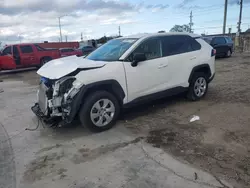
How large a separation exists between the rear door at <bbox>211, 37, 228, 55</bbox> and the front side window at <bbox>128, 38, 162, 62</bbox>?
12.9 m

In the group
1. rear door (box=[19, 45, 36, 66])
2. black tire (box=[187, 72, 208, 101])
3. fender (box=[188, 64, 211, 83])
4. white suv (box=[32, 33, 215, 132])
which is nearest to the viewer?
white suv (box=[32, 33, 215, 132])

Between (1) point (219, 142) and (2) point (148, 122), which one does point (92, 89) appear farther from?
(1) point (219, 142)

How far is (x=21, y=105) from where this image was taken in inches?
272

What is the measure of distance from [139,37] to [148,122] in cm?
187

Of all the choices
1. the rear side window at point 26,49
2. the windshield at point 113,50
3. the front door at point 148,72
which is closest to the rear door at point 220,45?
the rear side window at point 26,49

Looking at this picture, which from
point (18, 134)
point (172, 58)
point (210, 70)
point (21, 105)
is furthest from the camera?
point (21, 105)

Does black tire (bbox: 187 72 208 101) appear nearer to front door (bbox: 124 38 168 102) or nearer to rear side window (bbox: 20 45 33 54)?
front door (bbox: 124 38 168 102)

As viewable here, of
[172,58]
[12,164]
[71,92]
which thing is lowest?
[12,164]

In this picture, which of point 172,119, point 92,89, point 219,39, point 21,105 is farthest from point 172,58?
point 219,39

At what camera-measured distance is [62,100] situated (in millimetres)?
4215

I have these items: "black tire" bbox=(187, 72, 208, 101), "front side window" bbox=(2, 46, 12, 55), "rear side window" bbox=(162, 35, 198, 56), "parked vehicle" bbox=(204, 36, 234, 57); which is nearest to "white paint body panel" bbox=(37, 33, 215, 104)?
"rear side window" bbox=(162, 35, 198, 56)

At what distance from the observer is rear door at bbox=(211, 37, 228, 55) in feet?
55.3

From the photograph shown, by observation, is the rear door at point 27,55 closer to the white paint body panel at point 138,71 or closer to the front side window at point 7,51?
the front side window at point 7,51

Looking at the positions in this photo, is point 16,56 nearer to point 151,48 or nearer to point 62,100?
point 151,48
